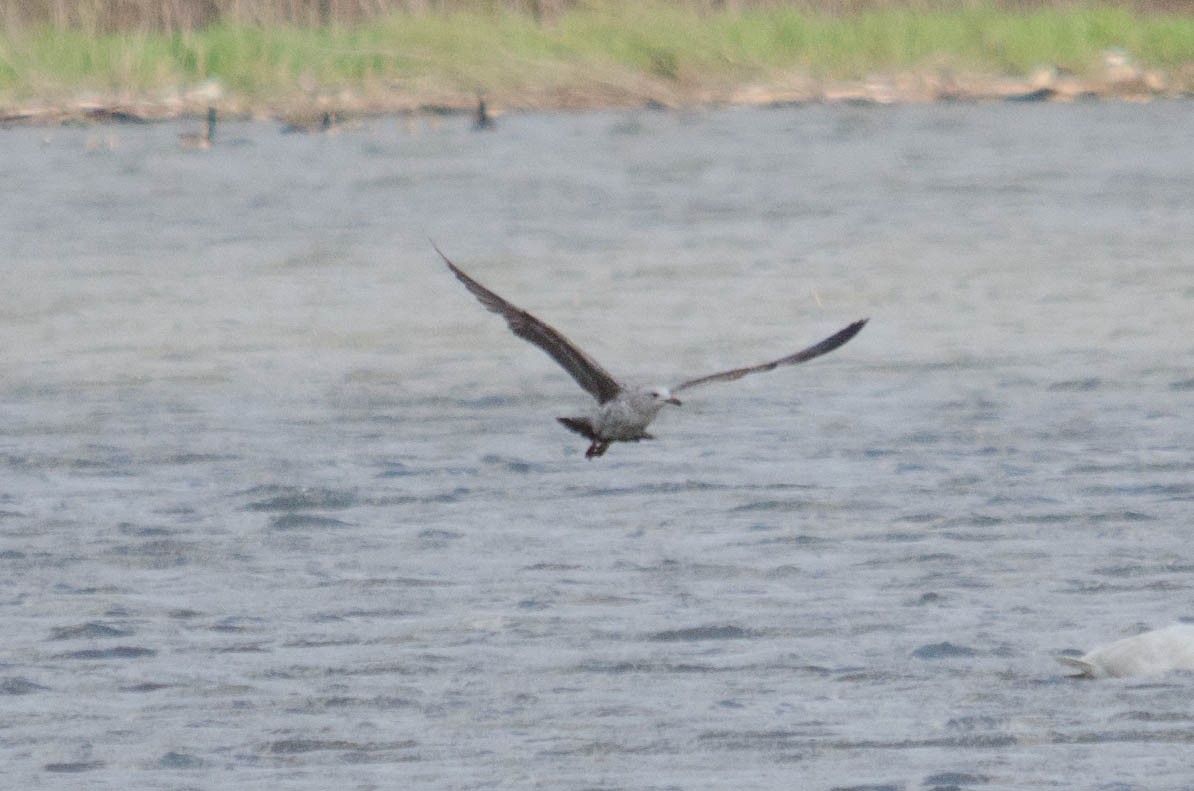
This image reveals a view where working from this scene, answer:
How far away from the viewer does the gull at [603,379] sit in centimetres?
759

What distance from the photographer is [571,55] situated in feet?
123

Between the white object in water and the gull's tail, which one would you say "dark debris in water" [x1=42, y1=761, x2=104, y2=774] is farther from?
the white object in water

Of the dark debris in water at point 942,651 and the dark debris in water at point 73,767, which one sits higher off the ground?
the dark debris in water at point 73,767

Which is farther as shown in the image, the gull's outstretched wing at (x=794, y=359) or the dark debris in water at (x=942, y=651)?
the dark debris in water at (x=942, y=651)

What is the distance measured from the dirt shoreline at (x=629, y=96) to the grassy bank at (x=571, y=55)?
0.05 m

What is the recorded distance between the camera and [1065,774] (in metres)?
6.93

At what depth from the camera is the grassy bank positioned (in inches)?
1447

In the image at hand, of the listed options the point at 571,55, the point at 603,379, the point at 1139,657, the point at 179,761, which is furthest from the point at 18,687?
the point at 571,55

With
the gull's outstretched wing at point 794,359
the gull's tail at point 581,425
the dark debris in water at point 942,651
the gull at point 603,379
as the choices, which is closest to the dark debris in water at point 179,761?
the gull at point 603,379

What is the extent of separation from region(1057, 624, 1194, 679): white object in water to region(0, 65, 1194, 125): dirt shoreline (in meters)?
29.2

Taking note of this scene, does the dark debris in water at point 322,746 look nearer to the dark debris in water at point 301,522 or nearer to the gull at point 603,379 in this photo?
the gull at point 603,379

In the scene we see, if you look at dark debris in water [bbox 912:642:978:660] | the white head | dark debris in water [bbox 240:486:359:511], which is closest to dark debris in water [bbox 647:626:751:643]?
dark debris in water [bbox 912:642:978:660]

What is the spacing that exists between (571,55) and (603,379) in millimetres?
29763

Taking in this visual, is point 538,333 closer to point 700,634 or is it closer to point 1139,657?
point 700,634
